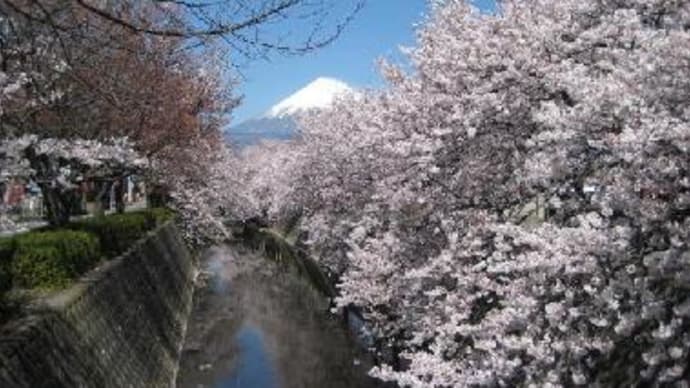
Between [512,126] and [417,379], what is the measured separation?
3530 millimetres

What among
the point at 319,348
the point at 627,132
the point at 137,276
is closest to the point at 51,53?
the point at 137,276

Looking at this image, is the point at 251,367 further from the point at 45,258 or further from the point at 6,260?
the point at 6,260

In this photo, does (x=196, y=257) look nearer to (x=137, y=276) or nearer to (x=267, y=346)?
(x=267, y=346)

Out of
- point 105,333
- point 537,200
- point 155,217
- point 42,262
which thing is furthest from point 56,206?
point 155,217

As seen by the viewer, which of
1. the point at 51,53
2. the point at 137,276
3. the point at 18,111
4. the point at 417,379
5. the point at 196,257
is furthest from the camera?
the point at 196,257

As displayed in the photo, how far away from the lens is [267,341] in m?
30.9

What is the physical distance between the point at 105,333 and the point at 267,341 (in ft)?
50.7

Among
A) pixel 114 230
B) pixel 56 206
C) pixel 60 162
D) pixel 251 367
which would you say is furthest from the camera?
pixel 251 367

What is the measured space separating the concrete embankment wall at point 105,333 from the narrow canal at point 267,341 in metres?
1.20

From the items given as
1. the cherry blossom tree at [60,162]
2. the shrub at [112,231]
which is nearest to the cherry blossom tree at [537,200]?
the cherry blossom tree at [60,162]

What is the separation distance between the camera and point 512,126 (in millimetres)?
11930

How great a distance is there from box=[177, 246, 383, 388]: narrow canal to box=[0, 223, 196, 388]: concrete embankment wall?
120cm

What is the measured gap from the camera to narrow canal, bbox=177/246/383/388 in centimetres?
2475

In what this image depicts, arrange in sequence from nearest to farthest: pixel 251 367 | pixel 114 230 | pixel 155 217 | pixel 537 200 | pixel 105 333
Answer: pixel 537 200 → pixel 105 333 → pixel 114 230 → pixel 251 367 → pixel 155 217
